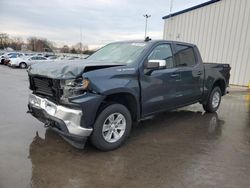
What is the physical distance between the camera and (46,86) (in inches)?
160

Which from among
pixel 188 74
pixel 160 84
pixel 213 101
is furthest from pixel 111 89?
pixel 213 101

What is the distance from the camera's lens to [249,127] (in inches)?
230

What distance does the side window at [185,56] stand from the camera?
5457 mm

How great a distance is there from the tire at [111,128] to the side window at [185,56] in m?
1.93

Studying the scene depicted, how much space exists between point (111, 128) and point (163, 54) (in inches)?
76.8

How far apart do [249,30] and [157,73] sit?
10489mm

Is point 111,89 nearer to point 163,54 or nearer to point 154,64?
point 154,64

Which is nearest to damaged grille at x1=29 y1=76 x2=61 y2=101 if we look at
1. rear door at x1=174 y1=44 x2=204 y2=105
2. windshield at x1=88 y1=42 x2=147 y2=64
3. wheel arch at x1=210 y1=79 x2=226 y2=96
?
windshield at x1=88 y1=42 x2=147 y2=64

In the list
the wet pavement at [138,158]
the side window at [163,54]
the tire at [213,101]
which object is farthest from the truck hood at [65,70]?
the tire at [213,101]

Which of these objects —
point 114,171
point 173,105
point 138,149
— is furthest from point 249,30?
point 114,171

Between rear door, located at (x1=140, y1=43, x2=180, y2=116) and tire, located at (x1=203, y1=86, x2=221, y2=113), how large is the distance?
197 centimetres

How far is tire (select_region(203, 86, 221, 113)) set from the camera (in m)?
6.84

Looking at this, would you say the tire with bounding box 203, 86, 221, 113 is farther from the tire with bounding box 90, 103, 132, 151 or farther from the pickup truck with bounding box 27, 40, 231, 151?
the tire with bounding box 90, 103, 132, 151

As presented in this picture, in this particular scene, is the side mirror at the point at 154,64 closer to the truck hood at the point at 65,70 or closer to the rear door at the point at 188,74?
the truck hood at the point at 65,70
